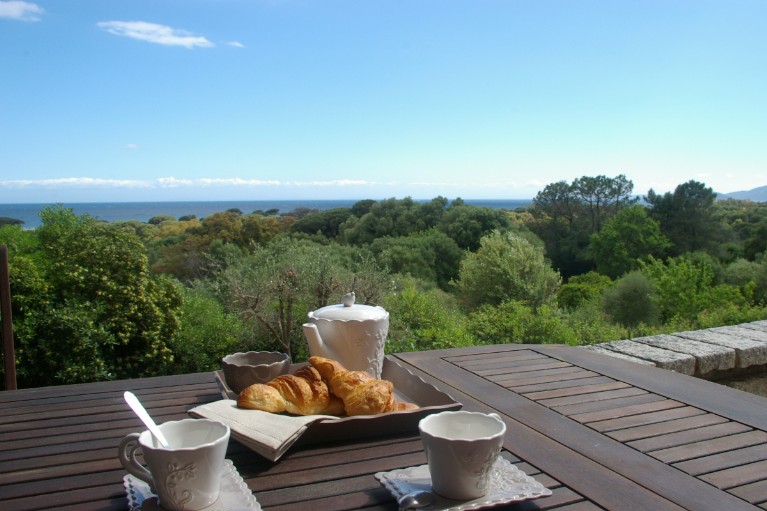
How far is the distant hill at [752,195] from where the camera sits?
30016 mm

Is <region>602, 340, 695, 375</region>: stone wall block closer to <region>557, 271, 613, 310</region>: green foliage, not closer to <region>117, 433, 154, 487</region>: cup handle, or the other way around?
<region>117, 433, 154, 487</region>: cup handle

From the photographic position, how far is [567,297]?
17.5m

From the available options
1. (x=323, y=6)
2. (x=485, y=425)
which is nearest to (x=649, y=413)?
(x=485, y=425)

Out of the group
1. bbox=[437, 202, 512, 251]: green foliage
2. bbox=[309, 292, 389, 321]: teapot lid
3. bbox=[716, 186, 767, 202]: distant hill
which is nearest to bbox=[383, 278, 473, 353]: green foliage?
bbox=[309, 292, 389, 321]: teapot lid

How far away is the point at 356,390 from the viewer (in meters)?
1.17

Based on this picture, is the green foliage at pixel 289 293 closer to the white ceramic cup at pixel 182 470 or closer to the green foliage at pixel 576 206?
the white ceramic cup at pixel 182 470

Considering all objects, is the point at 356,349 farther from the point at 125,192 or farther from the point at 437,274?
the point at 437,274

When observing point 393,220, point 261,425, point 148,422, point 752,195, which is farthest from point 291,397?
point 752,195

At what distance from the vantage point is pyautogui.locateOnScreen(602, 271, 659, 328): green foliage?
1410 cm

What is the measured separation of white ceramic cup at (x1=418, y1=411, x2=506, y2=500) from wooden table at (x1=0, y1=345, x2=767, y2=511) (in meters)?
0.09

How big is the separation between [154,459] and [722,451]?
1.12 meters

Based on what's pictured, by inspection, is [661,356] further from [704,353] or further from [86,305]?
[86,305]

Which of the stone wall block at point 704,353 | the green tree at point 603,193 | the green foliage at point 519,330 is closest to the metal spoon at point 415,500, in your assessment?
the stone wall block at point 704,353

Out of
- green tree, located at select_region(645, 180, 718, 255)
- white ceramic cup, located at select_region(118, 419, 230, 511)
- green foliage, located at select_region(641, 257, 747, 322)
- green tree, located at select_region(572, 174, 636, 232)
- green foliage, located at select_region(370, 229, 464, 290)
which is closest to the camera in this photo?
white ceramic cup, located at select_region(118, 419, 230, 511)
